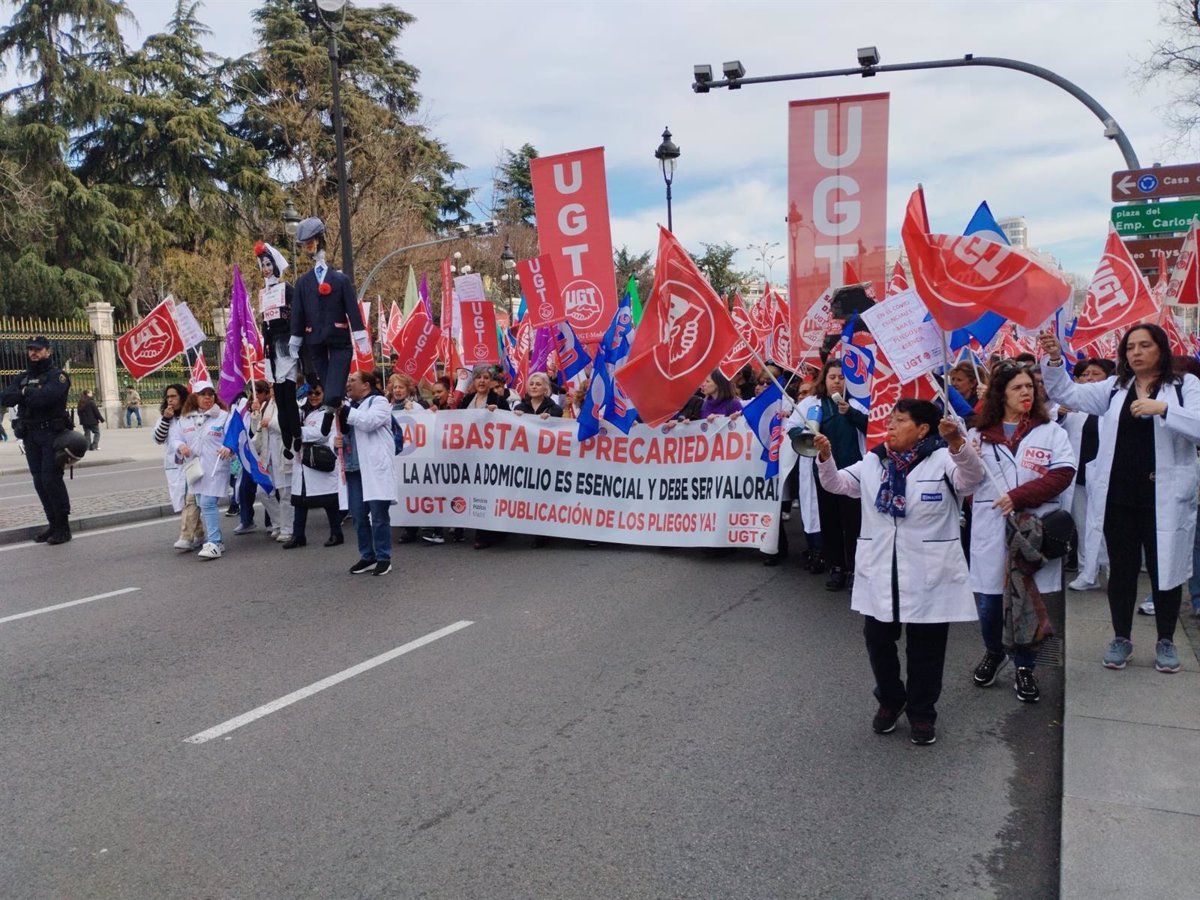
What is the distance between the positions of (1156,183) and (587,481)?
7.79 m

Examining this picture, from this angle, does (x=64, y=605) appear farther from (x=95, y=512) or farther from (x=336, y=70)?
(x=336, y=70)

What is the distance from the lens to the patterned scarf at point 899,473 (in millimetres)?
4250

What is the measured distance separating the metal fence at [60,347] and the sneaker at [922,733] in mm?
26841

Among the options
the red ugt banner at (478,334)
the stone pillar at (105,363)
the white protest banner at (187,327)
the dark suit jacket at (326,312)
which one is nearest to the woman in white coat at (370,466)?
the dark suit jacket at (326,312)

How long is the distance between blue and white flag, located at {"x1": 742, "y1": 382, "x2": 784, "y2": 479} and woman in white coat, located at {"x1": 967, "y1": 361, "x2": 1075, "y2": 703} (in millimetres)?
3422

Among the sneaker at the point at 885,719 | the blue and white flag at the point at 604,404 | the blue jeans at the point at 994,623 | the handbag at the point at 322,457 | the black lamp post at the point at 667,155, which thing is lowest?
the sneaker at the point at 885,719

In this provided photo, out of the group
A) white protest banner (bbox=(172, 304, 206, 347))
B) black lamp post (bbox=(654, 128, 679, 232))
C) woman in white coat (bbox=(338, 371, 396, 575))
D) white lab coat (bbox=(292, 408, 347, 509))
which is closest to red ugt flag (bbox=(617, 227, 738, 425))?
woman in white coat (bbox=(338, 371, 396, 575))

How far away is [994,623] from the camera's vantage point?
5.02 meters

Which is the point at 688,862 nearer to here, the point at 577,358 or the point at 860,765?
the point at 860,765

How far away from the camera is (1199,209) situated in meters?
12.1

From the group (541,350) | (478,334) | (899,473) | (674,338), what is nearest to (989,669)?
(899,473)

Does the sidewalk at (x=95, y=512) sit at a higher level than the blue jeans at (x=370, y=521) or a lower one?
lower

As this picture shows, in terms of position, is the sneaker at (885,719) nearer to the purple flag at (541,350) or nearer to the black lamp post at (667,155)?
the purple flag at (541,350)

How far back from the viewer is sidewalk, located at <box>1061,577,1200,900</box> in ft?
10.2
